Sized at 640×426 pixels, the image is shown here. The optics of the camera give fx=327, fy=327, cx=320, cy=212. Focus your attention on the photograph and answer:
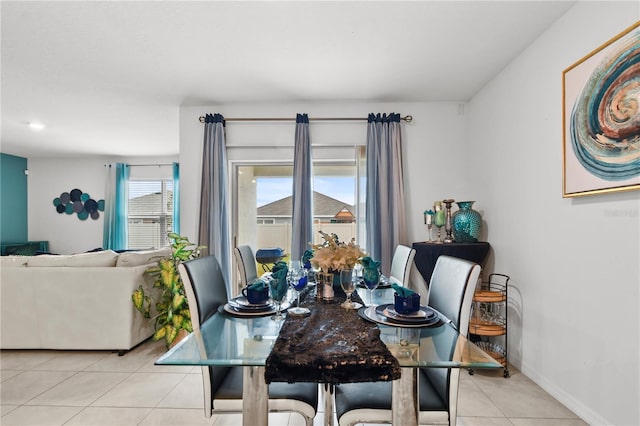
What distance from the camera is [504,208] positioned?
2859mm

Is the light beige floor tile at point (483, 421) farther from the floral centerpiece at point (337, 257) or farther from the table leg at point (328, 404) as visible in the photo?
the floral centerpiece at point (337, 257)

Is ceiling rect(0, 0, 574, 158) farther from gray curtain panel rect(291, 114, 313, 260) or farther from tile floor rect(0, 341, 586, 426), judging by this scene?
tile floor rect(0, 341, 586, 426)

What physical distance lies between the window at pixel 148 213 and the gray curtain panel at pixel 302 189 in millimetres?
4129

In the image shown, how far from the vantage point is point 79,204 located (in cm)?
649

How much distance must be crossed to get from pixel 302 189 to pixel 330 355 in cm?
265

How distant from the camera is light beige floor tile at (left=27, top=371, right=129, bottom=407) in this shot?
2.19 meters

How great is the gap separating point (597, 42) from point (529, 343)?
2.08 meters

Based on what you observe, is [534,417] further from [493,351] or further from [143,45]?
[143,45]

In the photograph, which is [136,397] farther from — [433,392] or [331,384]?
[433,392]

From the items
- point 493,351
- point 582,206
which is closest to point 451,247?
point 493,351

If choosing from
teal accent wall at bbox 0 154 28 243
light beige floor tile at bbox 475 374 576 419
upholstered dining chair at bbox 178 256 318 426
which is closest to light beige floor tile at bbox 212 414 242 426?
upholstered dining chair at bbox 178 256 318 426

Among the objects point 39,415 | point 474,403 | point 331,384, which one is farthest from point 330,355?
point 39,415

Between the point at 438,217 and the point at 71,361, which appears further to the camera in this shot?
the point at 438,217

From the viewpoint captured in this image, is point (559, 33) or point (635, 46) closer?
point (635, 46)
